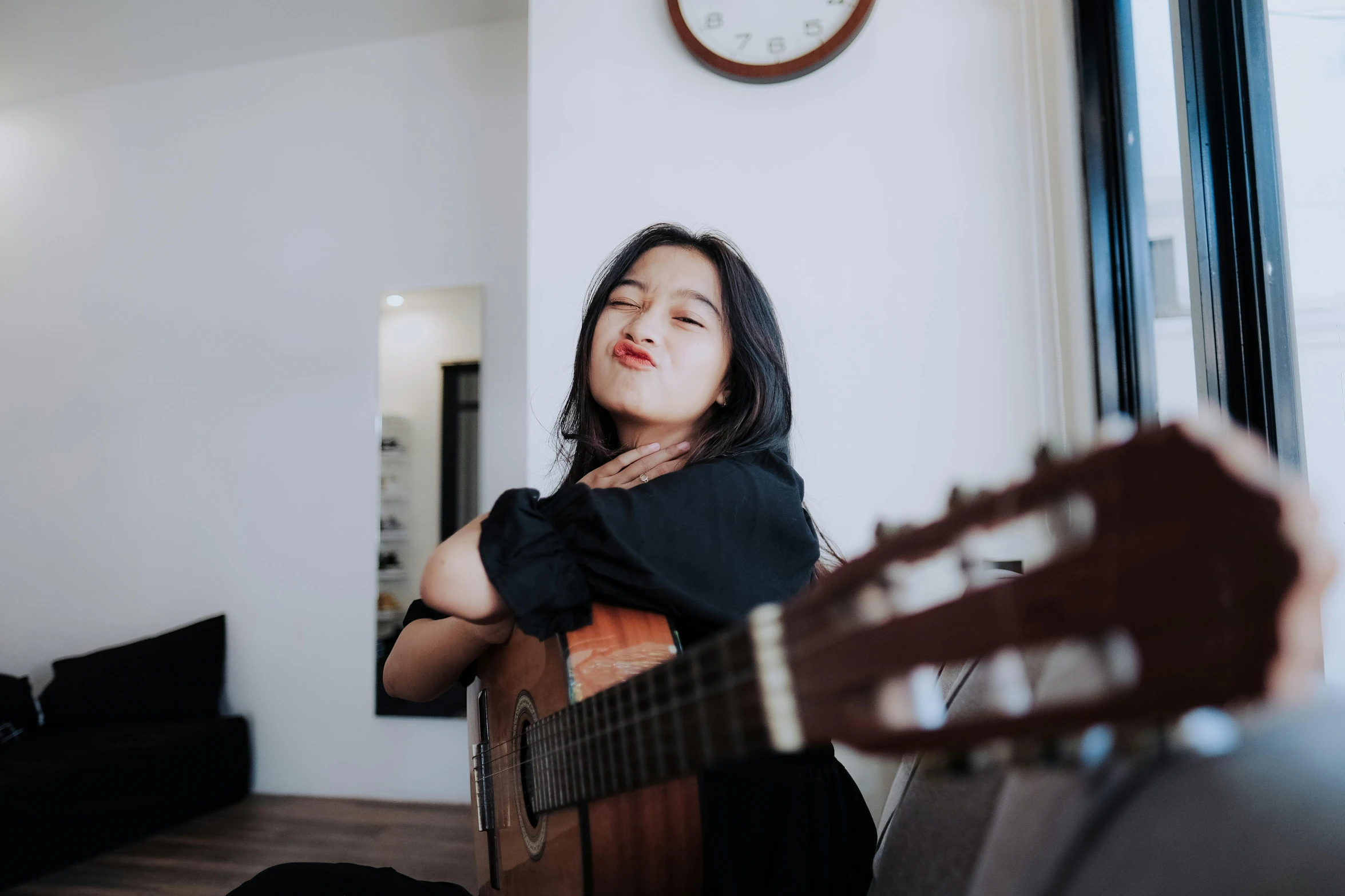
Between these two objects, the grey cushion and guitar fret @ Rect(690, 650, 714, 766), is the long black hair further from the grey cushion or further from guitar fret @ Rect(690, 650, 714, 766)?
the grey cushion

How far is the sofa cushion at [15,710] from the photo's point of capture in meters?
2.62

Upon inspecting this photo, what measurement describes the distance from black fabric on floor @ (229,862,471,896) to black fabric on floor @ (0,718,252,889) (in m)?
1.72

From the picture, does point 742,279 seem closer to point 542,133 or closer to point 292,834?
point 542,133

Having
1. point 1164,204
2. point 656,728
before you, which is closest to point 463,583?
point 656,728

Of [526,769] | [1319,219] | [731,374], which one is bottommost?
[526,769]

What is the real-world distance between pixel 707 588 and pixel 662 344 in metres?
0.41

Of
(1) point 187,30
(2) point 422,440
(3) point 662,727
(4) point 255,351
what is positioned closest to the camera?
(3) point 662,727

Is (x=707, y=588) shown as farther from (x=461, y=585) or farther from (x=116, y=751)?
(x=116, y=751)

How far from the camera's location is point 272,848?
227 cm

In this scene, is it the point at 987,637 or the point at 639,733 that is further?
the point at 639,733

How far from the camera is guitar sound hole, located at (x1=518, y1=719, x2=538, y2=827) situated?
0.83 meters

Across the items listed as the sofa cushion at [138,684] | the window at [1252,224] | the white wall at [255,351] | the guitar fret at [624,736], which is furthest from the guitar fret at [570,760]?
the sofa cushion at [138,684]

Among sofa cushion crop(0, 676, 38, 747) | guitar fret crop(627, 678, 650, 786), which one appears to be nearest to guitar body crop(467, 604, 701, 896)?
guitar fret crop(627, 678, 650, 786)

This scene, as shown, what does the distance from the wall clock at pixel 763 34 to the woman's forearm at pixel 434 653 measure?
1.43 meters
